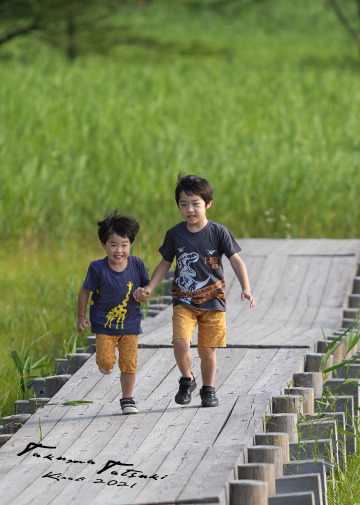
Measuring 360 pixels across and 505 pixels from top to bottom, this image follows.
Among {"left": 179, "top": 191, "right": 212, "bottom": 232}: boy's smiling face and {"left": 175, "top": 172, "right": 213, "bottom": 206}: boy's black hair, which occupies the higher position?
{"left": 175, "top": 172, "right": 213, "bottom": 206}: boy's black hair

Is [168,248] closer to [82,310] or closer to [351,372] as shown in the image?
[82,310]

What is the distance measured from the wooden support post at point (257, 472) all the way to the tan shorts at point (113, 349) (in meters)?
1.02

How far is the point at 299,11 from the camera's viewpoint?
41531mm

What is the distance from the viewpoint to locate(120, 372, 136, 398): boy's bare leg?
4.68 metres

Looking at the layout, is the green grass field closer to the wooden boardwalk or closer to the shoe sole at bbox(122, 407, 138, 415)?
the wooden boardwalk

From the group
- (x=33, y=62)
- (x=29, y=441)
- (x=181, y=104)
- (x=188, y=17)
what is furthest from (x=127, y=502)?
(x=188, y=17)

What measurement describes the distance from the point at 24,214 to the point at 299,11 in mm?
33631

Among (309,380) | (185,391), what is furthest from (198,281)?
(309,380)

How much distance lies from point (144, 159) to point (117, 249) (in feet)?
27.1

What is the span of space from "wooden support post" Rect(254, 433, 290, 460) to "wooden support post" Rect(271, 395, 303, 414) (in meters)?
0.42

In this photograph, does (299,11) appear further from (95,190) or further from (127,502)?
(127,502)

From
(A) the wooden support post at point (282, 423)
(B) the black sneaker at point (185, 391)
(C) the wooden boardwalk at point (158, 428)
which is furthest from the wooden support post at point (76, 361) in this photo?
(A) the wooden support post at point (282, 423)

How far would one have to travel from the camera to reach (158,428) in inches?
173
